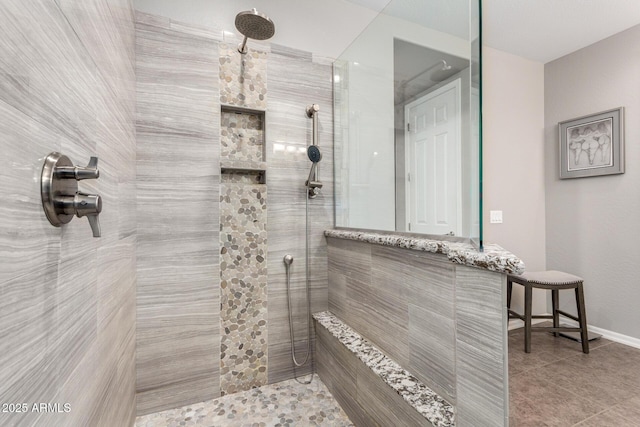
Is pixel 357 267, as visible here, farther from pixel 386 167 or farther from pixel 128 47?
pixel 128 47

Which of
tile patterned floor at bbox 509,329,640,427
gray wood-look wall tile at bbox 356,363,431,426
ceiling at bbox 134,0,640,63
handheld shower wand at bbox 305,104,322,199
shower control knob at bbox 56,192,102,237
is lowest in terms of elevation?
tile patterned floor at bbox 509,329,640,427

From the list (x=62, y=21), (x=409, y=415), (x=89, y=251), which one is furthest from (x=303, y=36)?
(x=409, y=415)

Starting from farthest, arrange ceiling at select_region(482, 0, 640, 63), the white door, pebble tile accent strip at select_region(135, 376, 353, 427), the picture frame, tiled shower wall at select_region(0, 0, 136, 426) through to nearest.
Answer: the picture frame, ceiling at select_region(482, 0, 640, 63), pebble tile accent strip at select_region(135, 376, 353, 427), the white door, tiled shower wall at select_region(0, 0, 136, 426)

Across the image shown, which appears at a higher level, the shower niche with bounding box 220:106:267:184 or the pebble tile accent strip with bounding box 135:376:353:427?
the shower niche with bounding box 220:106:267:184

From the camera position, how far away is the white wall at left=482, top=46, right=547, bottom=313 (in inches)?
105

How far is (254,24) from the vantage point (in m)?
1.33

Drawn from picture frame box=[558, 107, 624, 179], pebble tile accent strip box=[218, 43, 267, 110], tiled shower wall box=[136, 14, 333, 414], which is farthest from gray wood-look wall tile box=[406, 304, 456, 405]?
picture frame box=[558, 107, 624, 179]

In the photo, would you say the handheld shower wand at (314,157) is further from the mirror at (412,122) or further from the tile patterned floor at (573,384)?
the tile patterned floor at (573,384)

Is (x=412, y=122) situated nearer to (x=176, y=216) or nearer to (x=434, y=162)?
(x=434, y=162)

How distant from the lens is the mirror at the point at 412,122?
1.00 m

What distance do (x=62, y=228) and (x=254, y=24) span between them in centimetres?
118

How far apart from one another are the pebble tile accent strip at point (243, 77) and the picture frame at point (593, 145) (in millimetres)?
2908

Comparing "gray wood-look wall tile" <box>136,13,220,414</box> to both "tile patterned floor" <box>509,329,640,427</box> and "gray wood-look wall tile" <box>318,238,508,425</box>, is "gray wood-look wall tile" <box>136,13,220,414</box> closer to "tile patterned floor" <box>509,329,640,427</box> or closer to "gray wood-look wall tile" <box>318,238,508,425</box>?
"gray wood-look wall tile" <box>318,238,508,425</box>

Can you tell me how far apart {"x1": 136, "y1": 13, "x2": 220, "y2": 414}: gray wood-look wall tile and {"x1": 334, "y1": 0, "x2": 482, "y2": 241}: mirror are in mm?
825
